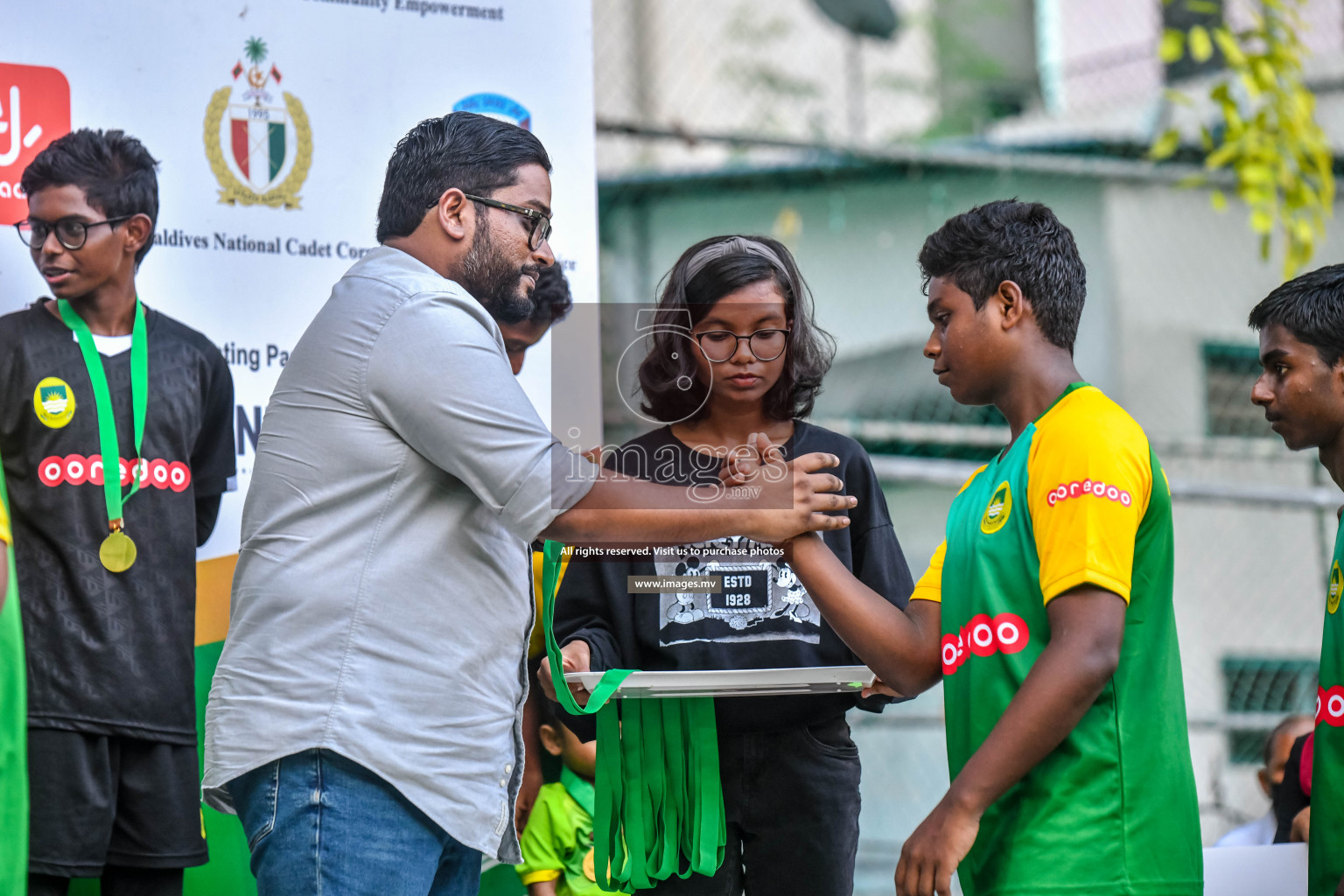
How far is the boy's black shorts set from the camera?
117 inches

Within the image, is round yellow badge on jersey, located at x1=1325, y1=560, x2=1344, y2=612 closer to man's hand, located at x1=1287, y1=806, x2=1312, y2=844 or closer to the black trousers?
man's hand, located at x1=1287, y1=806, x2=1312, y2=844

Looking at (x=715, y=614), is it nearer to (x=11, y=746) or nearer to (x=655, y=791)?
(x=655, y=791)

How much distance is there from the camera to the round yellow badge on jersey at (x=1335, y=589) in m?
2.59

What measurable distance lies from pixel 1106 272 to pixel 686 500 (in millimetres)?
4864

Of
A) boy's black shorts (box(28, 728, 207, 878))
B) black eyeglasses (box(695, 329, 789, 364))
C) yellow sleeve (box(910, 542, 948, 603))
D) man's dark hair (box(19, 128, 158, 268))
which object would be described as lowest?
boy's black shorts (box(28, 728, 207, 878))

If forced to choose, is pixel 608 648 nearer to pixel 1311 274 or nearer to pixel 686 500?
pixel 686 500

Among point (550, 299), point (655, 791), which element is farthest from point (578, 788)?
point (550, 299)

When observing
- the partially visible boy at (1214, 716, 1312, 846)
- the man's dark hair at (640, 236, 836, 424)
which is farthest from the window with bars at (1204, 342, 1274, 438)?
the man's dark hair at (640, 236, 836, 424)

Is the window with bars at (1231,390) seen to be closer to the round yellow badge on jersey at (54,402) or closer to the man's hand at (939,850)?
the man's hand at (939,850)

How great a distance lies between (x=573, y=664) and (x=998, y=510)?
0.84 metres

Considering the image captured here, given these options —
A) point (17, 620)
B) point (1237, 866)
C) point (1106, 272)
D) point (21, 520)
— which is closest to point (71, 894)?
point (21, 520)

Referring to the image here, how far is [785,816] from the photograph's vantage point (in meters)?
2.69

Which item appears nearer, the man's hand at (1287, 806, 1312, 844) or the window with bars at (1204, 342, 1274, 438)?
the man's hand at (1287, 806, 1312, 844)

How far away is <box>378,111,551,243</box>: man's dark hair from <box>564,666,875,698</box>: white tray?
876mm
